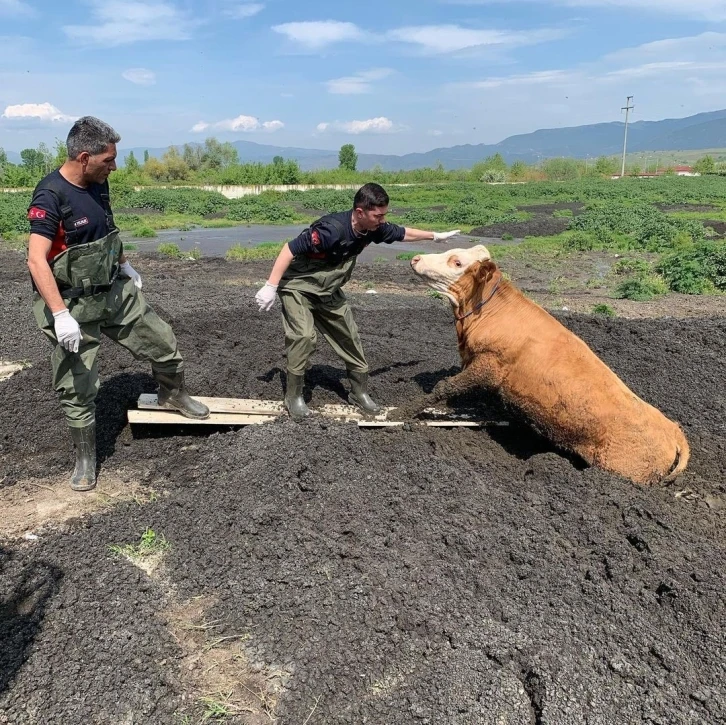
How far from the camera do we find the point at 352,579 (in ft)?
11.7

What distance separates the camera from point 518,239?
2470 cm

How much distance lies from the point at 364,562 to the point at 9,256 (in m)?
17.6

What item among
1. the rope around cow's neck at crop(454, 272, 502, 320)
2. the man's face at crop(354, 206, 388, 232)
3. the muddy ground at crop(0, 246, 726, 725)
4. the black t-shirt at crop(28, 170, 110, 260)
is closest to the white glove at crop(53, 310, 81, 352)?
the black t-shirt at crop(28, 170, 110, 260)

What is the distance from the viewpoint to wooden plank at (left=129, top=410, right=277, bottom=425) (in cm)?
538

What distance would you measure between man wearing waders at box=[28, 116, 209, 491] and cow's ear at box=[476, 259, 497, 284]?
268cm

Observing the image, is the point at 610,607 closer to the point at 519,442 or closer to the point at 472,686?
the point at 472,686

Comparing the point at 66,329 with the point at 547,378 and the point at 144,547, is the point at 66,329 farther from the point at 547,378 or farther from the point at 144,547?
the point at 547,378

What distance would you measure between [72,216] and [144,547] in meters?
2.28

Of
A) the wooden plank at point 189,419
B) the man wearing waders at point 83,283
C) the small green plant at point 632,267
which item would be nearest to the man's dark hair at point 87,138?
the man wearing waders at point 83,283

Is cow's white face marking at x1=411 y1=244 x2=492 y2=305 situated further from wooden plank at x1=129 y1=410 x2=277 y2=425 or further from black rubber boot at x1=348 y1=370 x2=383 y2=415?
wooden plank at x1=129 y1=410 x2=277 y2=425

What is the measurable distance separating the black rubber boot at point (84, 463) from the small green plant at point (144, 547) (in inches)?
39.5

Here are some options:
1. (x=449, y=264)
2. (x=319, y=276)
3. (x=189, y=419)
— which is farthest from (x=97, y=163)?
(x=449, y=264)

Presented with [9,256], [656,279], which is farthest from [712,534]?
[9,256]

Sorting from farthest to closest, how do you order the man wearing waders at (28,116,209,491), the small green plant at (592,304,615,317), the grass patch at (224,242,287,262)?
the grass patch at (224,242,287,262)
the small green plant at (592,304,615,317)
the man wearing waders at (28,116,209,491)
